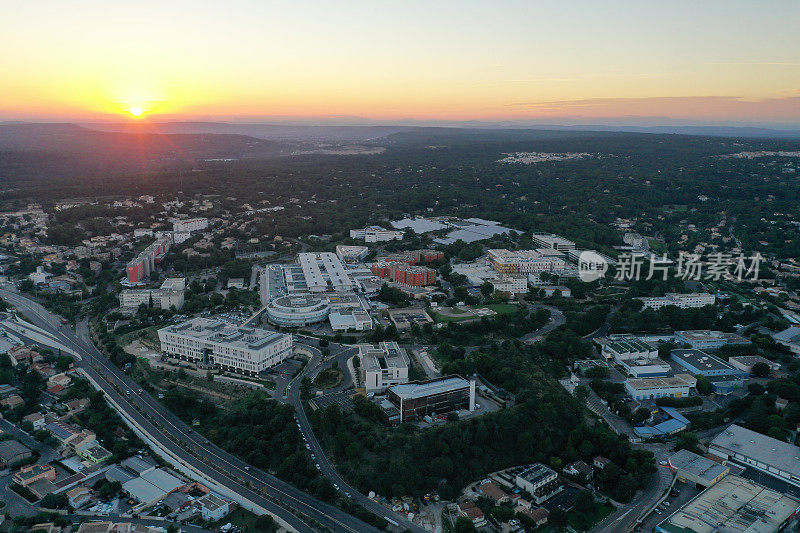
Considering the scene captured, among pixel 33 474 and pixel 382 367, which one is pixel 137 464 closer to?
pixel 33 474

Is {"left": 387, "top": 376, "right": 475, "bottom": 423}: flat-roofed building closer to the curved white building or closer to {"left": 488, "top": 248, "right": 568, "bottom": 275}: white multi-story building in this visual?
the curved white building

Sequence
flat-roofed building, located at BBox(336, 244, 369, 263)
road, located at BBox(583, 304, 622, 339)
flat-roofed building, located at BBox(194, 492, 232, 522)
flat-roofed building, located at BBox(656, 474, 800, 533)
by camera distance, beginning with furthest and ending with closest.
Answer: flat-roofed building, located at BBox(336, 244, 369, 263), road, located at BBox(583, 304, 622, 339), flat-roofed building, located at BBox(194, 492, 232, 522), flat-roofed building, located at BBox(656, 474, 800, 533)

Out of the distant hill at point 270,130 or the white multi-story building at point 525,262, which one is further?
the distant hill at point 270,130

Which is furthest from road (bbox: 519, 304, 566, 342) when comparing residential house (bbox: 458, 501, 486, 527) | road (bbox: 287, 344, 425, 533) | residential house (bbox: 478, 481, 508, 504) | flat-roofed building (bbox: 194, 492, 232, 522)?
flat-roofed building (bbox: 194, 492, 232, 522)

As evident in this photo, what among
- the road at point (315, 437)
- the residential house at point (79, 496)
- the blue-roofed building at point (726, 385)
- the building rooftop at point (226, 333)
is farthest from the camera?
the building rooftop at point (226, 333)

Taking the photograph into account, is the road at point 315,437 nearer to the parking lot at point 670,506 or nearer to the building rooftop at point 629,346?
the parking lot at point 670,506

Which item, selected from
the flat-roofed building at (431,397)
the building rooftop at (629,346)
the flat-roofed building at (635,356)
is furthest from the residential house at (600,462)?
the building rooftop at (629,346)

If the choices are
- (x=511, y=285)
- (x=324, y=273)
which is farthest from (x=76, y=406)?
(x=511, y=285)
